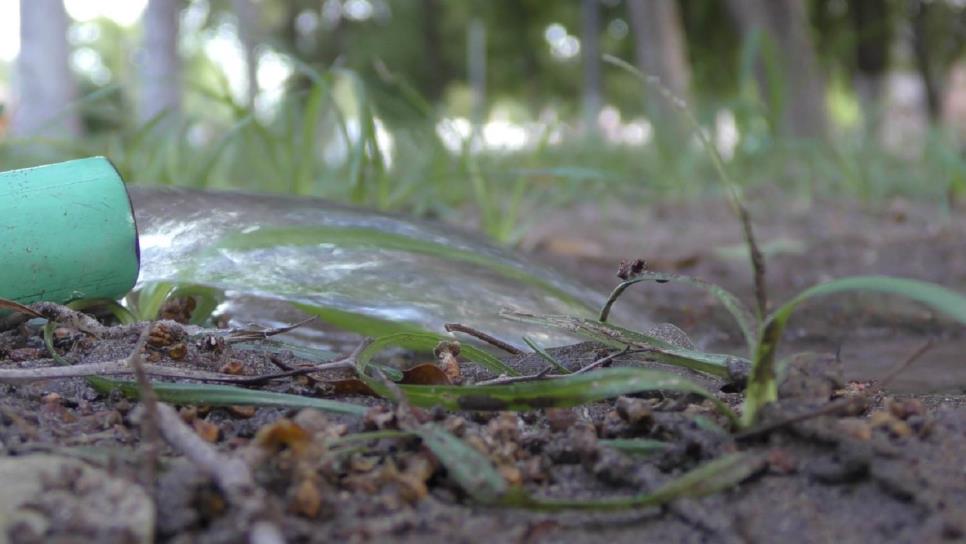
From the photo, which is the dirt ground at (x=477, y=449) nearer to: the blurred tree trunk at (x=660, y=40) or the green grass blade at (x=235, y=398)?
the green grass blade at (x=235, y=398)

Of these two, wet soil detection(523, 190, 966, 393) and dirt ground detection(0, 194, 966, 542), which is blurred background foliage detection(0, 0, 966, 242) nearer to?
wet soil detection(523, 190, 966, 393)

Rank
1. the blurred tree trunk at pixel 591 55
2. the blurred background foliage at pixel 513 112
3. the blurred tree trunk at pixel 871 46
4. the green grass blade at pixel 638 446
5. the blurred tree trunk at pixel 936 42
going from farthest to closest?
1. the blurred tree trunk at pixel 871 46
2. the blurred tree trunk at pixel 936 42
3. the blurred tree trunk at pixel 591 55
4. the blurred background foliage at pixel 513 112
5. the green grass blade at pixel 638 446

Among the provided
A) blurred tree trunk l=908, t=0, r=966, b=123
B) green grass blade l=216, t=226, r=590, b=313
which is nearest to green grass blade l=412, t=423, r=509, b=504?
green grass blade l=216, t=226, r=590, b=313

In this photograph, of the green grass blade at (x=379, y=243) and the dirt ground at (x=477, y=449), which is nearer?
the dirt ground at (x=477, y=449)

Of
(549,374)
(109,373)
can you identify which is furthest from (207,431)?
(549,374)

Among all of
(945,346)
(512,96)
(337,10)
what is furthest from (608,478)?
(337,10)

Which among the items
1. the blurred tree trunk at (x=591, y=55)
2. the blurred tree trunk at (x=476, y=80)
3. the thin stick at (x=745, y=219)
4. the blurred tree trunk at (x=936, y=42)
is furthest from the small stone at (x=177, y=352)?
the blurred tree trunk at (x=936, y=42)
